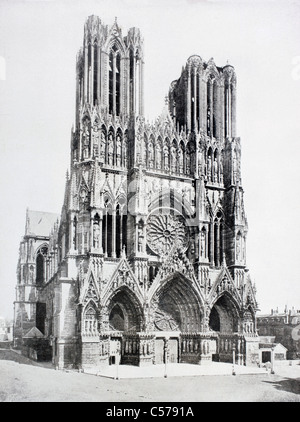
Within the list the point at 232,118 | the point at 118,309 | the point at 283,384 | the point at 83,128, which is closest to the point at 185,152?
the point at 232,118

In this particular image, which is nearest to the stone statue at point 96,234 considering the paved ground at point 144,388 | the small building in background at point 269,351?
the paved ground at point 144,388

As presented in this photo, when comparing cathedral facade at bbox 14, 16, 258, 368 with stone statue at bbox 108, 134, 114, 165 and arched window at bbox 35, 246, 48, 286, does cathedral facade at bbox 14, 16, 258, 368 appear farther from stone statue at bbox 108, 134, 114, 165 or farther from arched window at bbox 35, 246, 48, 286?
arched window at bbox 35, 246, 48, 286

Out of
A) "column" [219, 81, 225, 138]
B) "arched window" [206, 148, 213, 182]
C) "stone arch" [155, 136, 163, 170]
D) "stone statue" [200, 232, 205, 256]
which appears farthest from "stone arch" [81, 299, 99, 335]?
"column" [219, 81, 225, 138]

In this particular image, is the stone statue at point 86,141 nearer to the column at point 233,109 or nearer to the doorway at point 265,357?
the column at point 233,109

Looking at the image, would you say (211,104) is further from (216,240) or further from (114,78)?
(216,240)

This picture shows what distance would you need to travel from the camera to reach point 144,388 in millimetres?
25297

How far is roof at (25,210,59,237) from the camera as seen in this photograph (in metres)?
54.3

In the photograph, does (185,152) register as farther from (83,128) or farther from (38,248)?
(38,248)

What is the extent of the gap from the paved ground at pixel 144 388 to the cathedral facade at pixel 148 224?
14.1 ft

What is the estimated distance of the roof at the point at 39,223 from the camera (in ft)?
178

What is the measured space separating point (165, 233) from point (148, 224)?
4.14 ft

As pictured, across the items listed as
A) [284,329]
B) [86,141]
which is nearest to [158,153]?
[86,141]
